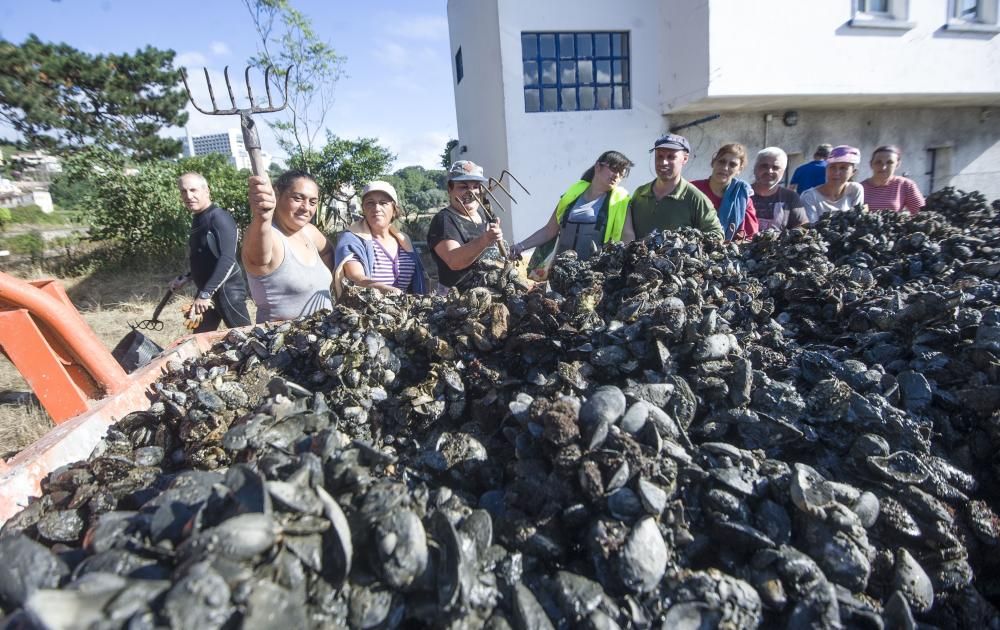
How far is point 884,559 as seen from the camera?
118 cm

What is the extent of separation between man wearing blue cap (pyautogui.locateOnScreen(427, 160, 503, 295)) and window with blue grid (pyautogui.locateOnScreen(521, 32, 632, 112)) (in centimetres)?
623

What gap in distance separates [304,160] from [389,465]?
1141cm

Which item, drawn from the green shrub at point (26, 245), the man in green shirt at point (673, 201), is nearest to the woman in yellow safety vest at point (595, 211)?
the man in green shirt at point (673, 201)

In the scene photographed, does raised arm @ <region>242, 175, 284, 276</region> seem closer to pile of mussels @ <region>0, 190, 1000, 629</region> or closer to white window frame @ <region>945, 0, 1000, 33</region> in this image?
pile of mussels @ <region>0, 190, 1000, 629</region>

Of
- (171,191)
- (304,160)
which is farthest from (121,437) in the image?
(304,160)

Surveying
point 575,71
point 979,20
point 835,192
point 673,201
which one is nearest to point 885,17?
point 979,20

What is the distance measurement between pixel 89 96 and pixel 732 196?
53.9ft

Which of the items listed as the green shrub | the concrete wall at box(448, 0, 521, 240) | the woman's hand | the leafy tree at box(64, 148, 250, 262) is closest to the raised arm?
the woman's hand

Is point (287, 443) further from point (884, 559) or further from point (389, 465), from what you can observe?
point (884, 559)

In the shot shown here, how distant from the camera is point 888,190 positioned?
397cm

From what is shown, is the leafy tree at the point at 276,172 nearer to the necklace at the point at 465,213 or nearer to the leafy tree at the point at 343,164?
the leafy tree at the point at 343,164

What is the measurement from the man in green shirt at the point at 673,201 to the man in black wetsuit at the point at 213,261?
2.87m

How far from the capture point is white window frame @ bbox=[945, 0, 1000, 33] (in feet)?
28.9

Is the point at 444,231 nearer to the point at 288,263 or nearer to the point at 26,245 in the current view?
the point at 288,263
